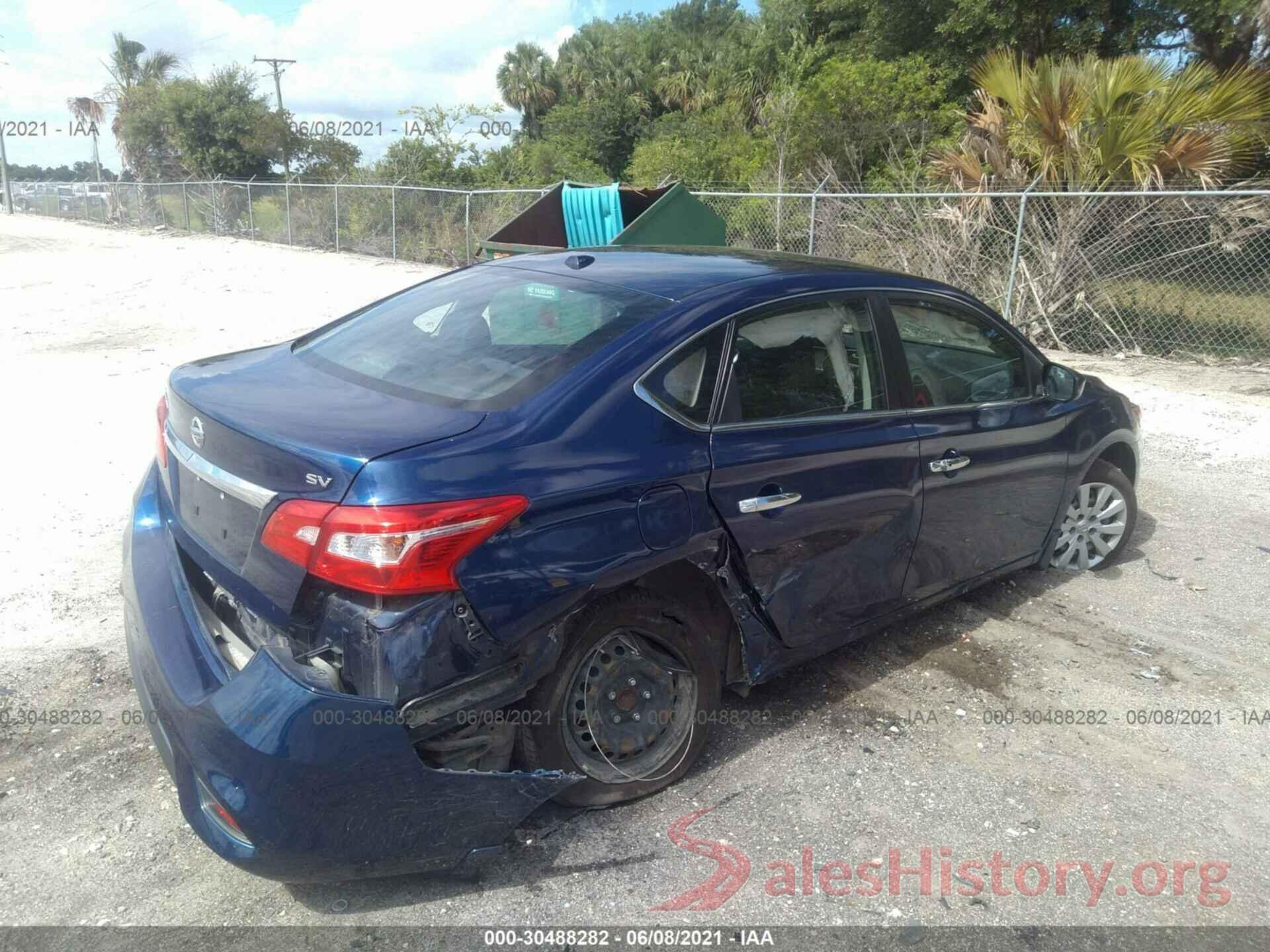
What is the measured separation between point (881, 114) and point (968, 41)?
370cm

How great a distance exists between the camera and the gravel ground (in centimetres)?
275

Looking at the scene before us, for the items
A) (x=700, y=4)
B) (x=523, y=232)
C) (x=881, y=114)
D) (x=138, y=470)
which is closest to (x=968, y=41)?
(x=881, y=114)

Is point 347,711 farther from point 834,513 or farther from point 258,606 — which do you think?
point 834,513

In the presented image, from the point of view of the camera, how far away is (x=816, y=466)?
3.33 metres

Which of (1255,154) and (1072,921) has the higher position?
(1255,154)

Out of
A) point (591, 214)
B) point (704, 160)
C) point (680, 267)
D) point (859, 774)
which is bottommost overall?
point (859, 774)

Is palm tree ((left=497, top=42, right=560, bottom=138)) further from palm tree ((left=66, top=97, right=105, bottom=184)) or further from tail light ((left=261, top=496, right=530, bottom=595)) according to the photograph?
tail light ((left=261, top=496, right=530, bottom=595))

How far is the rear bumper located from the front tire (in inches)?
7.6

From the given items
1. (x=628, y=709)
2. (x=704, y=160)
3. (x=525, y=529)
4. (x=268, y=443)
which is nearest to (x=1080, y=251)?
(x=628, y=709)

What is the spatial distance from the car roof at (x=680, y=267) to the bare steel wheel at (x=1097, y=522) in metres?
1.54

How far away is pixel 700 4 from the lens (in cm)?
4947

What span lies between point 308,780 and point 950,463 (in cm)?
262

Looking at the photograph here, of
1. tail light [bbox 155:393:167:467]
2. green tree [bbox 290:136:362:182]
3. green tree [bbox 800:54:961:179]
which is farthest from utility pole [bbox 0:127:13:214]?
tail light [bbox 155:393:167:467]

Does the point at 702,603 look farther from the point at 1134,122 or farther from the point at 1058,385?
the point at 1134,122
